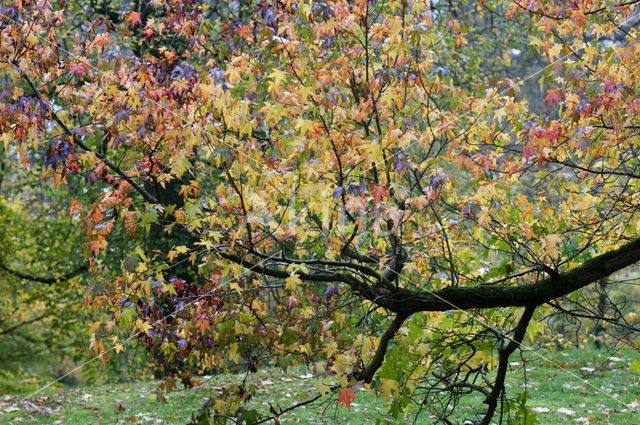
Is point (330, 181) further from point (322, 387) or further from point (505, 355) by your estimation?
point (505, 355)

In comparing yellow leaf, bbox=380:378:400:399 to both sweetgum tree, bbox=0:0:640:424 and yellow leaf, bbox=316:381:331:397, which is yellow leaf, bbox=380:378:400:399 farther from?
yellow leaf, bbox=316:381:331:397

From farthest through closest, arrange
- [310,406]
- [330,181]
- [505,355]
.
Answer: [310,406] < [505,355] < [330,181]

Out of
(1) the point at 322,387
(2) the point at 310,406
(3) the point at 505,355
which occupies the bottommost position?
(1) the point at 322,387

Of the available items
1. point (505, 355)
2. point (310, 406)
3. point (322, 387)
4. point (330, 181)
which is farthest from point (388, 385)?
point (310, 406)

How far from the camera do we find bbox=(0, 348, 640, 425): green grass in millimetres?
7227

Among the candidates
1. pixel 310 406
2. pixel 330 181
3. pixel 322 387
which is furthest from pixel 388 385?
pixel 310 406

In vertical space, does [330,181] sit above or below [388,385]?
above

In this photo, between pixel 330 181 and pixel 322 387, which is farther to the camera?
pixel 330 181

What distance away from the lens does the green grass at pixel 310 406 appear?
23.7ft

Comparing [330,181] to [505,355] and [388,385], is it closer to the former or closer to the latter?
[388,385]

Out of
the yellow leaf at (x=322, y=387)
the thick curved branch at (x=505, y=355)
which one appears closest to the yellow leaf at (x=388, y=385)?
the yellow leaf at (x=322, y=387)

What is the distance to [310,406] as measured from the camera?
7.61 meters

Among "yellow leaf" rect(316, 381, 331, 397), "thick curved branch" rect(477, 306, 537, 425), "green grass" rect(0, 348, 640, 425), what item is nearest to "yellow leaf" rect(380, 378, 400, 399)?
"yellow leaf" rect(316, 381, 331, 397)

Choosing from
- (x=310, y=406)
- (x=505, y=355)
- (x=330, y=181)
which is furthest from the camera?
(x=310, y=406)
